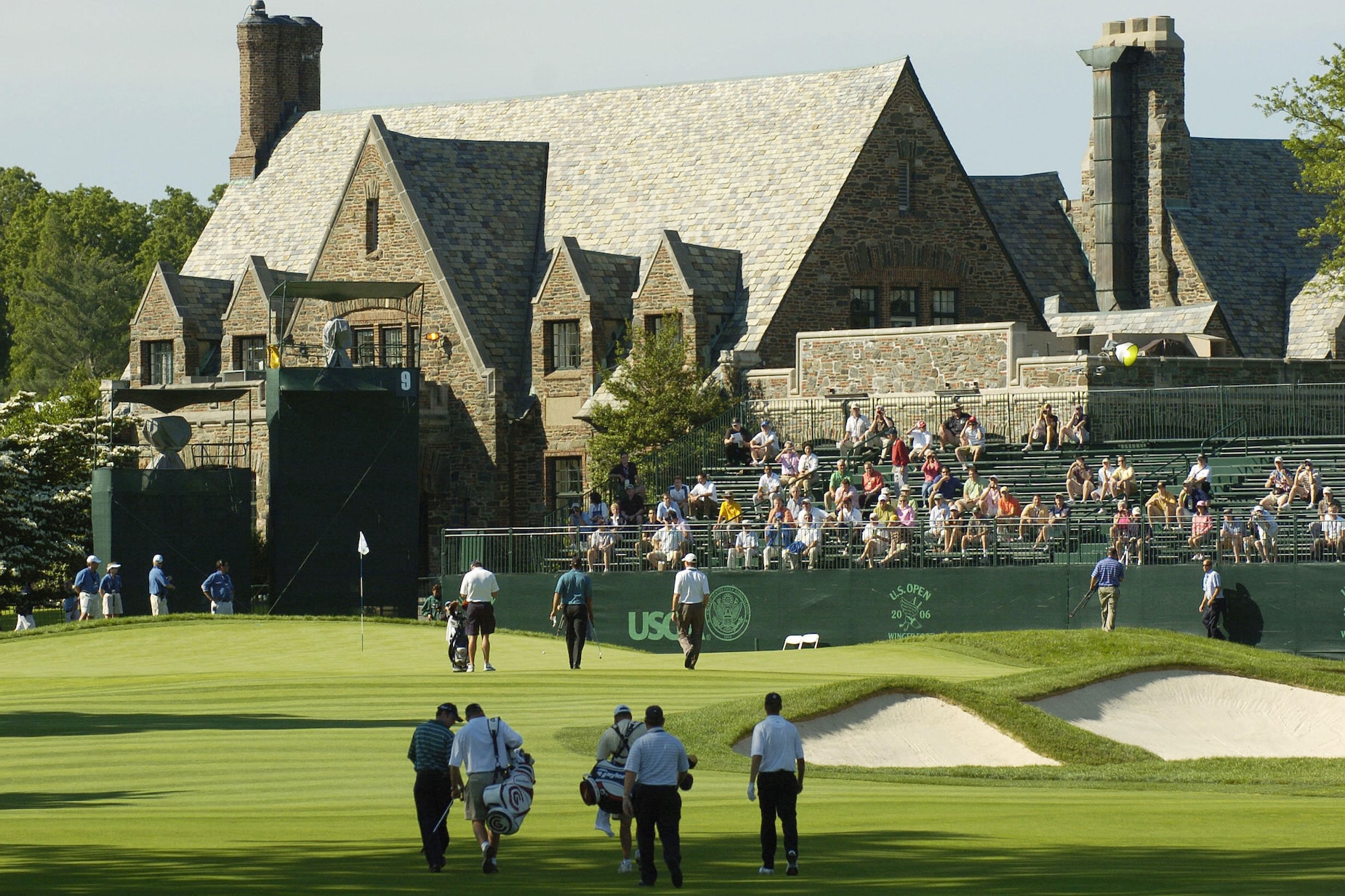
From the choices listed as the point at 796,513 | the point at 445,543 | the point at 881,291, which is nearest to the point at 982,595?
the point at 796,513

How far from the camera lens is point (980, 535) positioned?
44.1 metres

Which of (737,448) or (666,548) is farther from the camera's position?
(737,448)

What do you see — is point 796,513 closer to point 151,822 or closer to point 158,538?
point 158,538

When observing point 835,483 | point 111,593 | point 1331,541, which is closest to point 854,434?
point 835,483

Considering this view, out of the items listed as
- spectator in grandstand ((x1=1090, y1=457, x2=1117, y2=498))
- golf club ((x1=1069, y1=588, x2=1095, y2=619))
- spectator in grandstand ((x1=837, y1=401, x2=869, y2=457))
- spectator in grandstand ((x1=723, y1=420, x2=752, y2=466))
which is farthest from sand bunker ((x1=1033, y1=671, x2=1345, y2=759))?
spectator in grandstand ((x1=723, y1=420, x2=752, y2=466))

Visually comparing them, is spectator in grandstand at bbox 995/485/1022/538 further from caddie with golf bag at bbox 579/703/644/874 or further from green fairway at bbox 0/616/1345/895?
caddie with golf bag at bbox 579/703/644/874

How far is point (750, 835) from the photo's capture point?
66.1 feet

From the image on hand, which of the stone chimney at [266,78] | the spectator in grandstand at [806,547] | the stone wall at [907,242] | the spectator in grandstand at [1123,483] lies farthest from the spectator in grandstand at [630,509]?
the stone chimney at [266,78]

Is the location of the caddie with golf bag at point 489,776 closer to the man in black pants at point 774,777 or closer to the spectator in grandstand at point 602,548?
the man in black pants at point 774,777

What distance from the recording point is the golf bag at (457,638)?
3412cm

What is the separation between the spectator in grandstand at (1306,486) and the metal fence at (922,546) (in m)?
1.21

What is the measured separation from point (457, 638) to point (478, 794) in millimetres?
16324

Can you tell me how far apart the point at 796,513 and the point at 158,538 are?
Result: 1403 centimetres

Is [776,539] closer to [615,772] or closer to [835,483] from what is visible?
[835,483]
